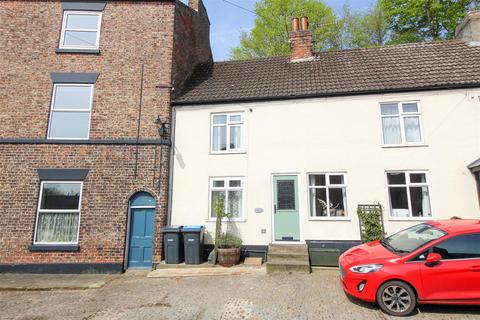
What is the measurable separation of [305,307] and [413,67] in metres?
9.69

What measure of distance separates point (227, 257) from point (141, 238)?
306 centimetres

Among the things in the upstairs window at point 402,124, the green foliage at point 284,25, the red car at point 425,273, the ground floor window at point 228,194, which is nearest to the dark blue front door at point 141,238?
the ground floor window at point 228,194

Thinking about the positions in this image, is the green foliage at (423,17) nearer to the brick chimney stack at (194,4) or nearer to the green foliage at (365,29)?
the green foliage at (365,29)

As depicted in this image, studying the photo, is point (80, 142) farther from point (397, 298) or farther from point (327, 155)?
point (397, 298)

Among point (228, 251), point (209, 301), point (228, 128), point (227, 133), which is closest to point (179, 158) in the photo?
point (227, 133)

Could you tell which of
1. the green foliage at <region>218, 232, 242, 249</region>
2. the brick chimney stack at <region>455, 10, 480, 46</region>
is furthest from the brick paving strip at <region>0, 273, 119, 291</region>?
the brick chimney stack at <region>455, 10, 480, 46</region>

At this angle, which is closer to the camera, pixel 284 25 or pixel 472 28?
pixel 472 28

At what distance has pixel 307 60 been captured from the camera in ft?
40.0

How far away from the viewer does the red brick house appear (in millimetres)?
8703

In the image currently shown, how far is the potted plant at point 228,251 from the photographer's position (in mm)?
8344

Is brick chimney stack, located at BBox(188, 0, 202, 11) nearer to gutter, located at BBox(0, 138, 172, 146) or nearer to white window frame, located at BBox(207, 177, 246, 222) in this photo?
gutter, located at BBox(0, 138, 172, 146)

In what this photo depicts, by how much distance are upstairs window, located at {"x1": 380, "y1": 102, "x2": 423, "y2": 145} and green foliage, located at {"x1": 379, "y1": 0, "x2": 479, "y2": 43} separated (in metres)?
11.8

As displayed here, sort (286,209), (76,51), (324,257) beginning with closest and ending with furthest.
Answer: (324,257) < (286,209) < (76,51)

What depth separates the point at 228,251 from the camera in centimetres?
837
